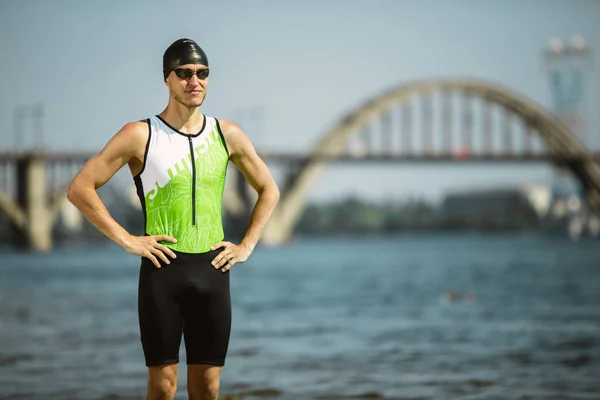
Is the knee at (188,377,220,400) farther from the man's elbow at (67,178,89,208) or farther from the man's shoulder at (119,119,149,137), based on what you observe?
the man's shoulder at (119,119,149,137)

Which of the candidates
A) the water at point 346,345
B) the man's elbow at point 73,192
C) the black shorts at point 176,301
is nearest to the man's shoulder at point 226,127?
the black shorts at point 176,301

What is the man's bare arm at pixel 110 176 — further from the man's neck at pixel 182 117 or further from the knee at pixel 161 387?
the knee at pixel 161 387

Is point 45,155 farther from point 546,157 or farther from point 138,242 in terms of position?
point 138,242

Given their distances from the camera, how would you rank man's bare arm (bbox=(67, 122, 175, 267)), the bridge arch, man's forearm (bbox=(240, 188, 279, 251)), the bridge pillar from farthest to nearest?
the bridge arch, the bridge pillar, man's forearm (bbox=(240, 188, 279, 251)), man's bare arm (bbox=(67, 122, 175, 267))

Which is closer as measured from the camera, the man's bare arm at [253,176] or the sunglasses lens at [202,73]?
the sunglasses lens at [202,73]

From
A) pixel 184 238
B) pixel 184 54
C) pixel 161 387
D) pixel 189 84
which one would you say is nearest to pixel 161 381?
pixel 161 387

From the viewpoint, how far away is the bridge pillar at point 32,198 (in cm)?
10081

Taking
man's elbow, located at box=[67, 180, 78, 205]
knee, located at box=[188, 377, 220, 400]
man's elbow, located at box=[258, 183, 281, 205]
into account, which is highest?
man's elbow, located at box=[67, 180, 78, 205]

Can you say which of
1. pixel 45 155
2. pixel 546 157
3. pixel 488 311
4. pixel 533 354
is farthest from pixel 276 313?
pixel 546 157

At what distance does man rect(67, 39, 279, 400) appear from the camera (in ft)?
15.1

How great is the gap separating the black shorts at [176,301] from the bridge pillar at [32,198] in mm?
98157

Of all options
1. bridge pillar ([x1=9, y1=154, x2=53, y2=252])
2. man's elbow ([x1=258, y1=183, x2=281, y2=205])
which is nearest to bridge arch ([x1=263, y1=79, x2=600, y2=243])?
bridge pillar ([x1=9, y1=154, x2=53, y2=252])

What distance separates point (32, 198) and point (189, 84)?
98.8m

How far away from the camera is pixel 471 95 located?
121062 millimetres
